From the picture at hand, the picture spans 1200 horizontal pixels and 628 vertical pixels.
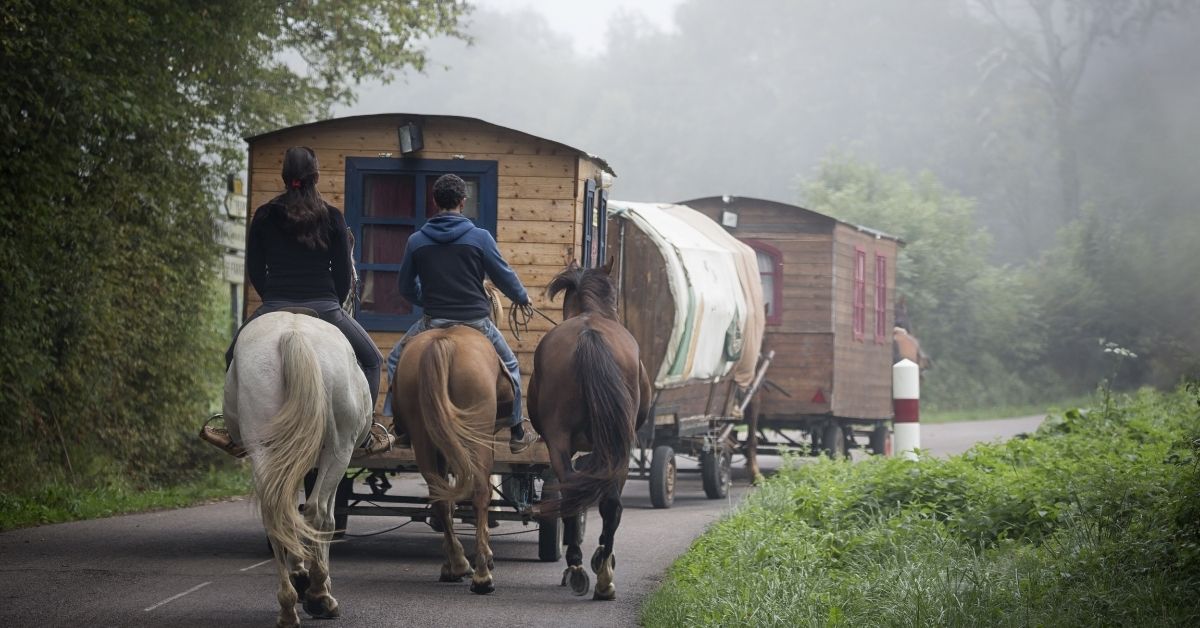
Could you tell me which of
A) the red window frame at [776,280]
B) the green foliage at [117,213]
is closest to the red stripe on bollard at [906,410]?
the red window frame at [776,280]

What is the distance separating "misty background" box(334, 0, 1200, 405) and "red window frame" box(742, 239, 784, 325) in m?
4.72

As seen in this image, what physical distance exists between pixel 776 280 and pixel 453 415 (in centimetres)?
1149

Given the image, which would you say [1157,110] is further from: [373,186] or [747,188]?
[747,188]

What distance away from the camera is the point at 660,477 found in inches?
602

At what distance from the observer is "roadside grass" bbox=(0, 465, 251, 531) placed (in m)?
12.5

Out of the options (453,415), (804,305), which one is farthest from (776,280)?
(453,415)

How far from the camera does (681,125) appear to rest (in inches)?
3113

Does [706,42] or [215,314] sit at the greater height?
[706,42]

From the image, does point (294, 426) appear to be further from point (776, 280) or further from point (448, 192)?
point (776, 280)

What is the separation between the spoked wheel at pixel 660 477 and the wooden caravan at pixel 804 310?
149 inches

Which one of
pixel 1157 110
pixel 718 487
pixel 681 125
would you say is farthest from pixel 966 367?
pixel 681 125

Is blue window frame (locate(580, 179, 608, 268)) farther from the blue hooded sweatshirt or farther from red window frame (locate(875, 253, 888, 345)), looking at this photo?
red window frame (locate(875, 253, 888, 345))

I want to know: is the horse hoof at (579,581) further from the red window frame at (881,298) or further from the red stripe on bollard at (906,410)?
the red window frame at (881,298)

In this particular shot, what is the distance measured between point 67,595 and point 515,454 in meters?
3.30
